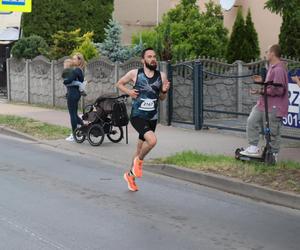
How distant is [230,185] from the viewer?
8562mm

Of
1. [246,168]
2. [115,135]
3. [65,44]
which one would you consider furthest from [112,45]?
[246,168]

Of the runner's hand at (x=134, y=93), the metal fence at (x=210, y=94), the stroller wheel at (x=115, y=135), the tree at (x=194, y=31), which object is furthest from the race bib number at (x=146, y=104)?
the tree at (x=194, y=31)

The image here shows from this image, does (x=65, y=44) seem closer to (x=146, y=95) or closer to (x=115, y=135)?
(x=115, y=135)

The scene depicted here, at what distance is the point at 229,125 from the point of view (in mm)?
14367

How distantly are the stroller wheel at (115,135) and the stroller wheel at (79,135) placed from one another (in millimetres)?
553

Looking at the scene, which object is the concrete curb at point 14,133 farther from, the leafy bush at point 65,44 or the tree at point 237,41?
the tree at point 237,41

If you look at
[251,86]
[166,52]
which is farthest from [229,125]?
[166,52]

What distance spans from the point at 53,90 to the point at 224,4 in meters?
7.08

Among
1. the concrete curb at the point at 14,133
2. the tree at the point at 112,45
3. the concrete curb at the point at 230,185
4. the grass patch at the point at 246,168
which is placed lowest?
the concrete curb at the point at 230,185

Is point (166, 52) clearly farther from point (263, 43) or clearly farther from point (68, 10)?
point (68, 10)

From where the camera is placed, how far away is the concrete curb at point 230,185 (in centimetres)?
779

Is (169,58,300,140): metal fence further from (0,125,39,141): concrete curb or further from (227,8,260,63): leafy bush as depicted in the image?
(227,8,260,63): leafy bush

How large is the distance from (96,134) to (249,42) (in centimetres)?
1065

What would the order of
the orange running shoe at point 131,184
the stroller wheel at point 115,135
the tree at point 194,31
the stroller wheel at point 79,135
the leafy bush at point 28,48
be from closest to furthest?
the orange running shoe at point 131,184
the stroller wheel at point 115,135
the stroller wheel at point 79,135
the tree at point 194,31
the leafy bush at point 28,48
